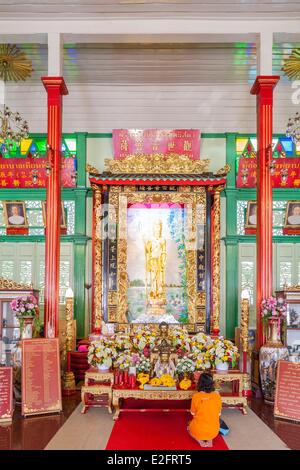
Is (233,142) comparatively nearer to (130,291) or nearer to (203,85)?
(203,85)

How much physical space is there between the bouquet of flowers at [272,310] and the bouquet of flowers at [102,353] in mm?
2315

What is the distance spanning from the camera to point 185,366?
19.4ft

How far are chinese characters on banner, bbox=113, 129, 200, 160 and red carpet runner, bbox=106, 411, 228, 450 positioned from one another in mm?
6344

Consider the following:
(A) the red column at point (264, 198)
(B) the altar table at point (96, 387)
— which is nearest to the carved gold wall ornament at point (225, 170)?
(A) the red column at point (264, 198)

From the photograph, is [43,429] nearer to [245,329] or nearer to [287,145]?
[245,329]

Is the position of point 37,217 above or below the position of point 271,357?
above

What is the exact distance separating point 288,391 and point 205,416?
1605mm

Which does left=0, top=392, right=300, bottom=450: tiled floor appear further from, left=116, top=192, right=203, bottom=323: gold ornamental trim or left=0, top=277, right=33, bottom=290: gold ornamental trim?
left=116, top=192, right=203, bottom=323: gold ornamental trim

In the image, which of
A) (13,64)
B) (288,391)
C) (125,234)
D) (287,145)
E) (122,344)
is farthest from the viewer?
(287,145)

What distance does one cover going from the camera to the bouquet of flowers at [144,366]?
19.5 feet

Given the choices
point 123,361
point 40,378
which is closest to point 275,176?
point 123,361

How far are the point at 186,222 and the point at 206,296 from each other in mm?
1615
